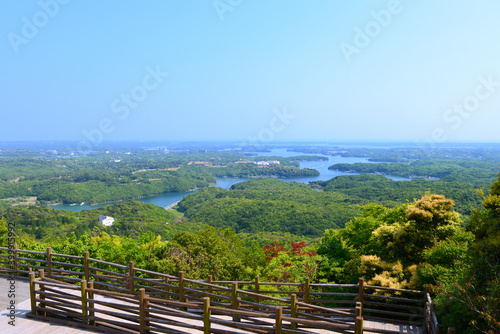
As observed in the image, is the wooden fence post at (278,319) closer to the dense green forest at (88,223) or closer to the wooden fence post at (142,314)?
the wooden fence post at (142,314)

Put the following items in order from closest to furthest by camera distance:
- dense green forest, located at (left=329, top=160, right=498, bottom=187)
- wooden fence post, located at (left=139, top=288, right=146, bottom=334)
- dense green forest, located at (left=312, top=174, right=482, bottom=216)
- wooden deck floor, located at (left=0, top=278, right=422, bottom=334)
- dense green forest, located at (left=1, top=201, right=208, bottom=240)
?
wooden fence post, located at (left=139, top=288, right=146, bottom=334) < wooden deck floor, located at (left=0, top=278, right=422, bottom=334) < dense green forest, located at (left=1, top=201, right=208, bottom=240) < dense green forest, located at (left=312, top=174, right=482, bottom=216) < dense green forest, located at (left=329, top=160, right=498, bottom=187)

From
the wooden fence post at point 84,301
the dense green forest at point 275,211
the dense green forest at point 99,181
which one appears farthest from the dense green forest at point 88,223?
the wooden fence post at point 84,301

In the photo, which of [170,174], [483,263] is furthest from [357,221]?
[170,174]

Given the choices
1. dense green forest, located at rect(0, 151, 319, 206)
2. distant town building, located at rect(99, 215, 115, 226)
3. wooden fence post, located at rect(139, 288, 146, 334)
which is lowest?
dense green forest, located at rect(0, 151, 319, 206)

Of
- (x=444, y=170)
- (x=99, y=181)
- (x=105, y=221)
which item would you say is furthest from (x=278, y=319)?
(x=444, y=170)

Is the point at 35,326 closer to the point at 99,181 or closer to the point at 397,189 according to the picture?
the point at 397,189

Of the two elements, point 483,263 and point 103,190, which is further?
point 103,190

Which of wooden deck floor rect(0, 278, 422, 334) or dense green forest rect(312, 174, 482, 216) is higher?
wooden deck floor rect(0, 278, 422, 334)

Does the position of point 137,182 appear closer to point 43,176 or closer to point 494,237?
point 43,176
